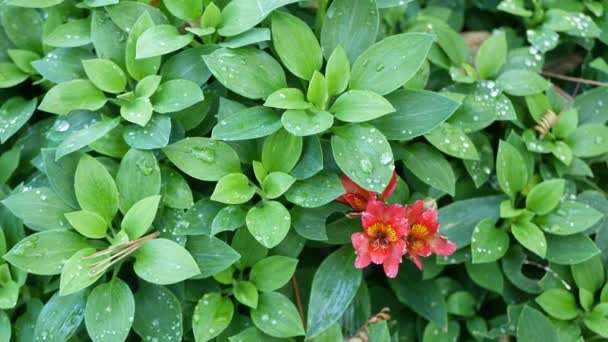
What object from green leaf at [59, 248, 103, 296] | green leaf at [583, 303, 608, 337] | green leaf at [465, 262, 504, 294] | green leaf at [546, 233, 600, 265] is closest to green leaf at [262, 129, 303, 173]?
green leaf at [59, 248, 103, 296]

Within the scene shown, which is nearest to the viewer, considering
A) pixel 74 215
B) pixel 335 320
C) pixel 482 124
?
pixel 74 215

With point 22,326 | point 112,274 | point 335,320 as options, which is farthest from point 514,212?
point 22,326

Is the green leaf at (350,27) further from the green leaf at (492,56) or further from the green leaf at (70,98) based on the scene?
the green leaf at (70,98)

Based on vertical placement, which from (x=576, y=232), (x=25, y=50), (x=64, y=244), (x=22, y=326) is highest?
(x=25, y=50)

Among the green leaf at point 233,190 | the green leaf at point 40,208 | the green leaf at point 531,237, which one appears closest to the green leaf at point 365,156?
the green leaf at point 233,190

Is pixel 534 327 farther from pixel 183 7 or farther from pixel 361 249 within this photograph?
pixel 183 7

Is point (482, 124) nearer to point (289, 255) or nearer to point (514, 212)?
point (514, 212)

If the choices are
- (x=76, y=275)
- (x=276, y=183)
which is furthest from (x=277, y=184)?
(x=76, y=275)
